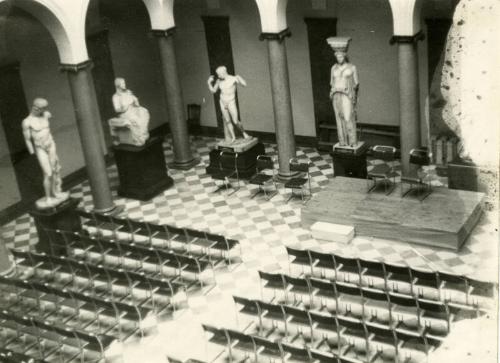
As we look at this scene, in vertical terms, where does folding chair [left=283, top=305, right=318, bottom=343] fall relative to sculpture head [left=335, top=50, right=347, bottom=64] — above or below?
below

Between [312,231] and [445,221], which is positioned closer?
[445,221]

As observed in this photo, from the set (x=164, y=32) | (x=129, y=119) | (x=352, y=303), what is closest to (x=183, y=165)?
(x=129, y=119)

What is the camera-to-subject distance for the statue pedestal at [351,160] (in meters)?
19.7

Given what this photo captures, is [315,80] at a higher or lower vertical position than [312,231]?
higher

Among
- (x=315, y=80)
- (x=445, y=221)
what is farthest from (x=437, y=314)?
(x=315, y=80)

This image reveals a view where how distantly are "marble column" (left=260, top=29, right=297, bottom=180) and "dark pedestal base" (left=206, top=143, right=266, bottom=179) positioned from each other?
3.25 feet

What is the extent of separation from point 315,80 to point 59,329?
11.6 m

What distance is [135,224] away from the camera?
1783 cm

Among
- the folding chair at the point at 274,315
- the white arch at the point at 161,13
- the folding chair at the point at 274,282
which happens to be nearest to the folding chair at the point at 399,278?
the folding chair at the point at 274,282

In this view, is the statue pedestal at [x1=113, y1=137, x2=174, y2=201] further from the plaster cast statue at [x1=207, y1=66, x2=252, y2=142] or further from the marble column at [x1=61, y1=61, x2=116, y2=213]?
the plaster cast statue at [x1=207, y1=66, x2=252, y2=142]

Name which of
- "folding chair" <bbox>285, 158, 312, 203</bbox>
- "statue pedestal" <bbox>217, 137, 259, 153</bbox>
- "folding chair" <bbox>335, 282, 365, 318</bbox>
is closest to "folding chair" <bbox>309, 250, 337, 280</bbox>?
"folding chair" <bbox>335, 282, 365, 318</bbox>

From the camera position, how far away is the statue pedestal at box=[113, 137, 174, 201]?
2083cm

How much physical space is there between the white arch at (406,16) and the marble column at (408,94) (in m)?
0.13

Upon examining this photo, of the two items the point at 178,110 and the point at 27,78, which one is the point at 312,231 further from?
the point at 27,78
